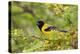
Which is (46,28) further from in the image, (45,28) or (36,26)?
(36,26)

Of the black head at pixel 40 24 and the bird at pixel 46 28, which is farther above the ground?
the black head at pixel 40 24

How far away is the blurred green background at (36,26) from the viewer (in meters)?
1.84

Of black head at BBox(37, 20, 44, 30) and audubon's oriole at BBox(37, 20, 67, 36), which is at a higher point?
black head at BBox(37, 20, 44, 30)

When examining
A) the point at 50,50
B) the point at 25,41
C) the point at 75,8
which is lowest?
the point at 50,50

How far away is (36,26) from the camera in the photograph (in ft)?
6.27

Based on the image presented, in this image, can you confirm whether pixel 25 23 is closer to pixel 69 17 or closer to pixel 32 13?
pixel 32 13

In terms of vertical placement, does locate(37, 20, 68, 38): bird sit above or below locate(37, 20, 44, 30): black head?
below

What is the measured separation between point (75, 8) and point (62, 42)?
44 centimetres

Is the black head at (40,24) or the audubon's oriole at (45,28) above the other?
the black head at (40,24)

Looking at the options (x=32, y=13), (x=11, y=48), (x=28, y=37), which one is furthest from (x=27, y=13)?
(x=11, y=48)

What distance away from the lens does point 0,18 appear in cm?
180

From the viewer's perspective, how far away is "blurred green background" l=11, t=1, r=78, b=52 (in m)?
1.84

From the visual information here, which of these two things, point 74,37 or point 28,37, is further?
A: point 74,37

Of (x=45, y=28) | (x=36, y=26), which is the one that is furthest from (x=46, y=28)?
(x=36, y=26)
